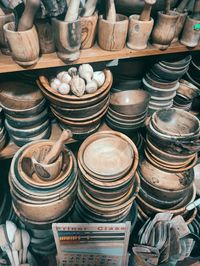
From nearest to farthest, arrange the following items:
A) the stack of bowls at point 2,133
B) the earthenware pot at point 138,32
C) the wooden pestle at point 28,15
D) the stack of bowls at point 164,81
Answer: the wooden pestle at point 28,15, the earthenware pot at point 138,32, the stack of bowls at point 2,133, the stack of bowls at point 164,81

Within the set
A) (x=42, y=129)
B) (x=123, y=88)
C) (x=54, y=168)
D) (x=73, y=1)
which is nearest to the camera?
(x=73, y=1)

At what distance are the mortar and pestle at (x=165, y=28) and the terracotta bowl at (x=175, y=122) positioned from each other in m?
0.40

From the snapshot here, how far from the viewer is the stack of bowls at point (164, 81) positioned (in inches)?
53.7

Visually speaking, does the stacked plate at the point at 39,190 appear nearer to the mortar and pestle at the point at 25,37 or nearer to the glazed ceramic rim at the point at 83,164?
the glazed ceramic rim at the point at 83,164

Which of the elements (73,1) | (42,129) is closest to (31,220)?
(42,129)

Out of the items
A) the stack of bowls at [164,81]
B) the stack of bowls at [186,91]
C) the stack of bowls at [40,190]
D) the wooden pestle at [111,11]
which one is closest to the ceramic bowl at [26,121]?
the stack of bowls at [40,190]

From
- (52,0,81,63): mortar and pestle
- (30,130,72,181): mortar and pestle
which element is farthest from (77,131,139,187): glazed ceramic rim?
(52,0,81,63): mortar and pestle

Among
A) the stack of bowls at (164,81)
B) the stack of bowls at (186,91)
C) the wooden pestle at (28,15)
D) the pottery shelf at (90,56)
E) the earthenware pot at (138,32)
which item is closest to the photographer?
the wooden pestle at (28,15)

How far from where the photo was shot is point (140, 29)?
3.72 ft

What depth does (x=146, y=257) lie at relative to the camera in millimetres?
1323

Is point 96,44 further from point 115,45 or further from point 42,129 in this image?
point 42,129

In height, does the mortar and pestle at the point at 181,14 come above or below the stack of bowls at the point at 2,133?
above

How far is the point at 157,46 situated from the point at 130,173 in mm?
666

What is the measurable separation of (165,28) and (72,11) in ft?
1.59
